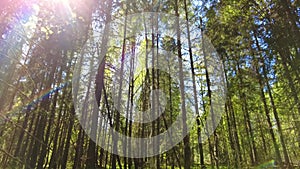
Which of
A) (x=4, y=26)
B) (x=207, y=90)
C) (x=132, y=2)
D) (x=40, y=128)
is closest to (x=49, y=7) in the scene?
(x=132, y=2)

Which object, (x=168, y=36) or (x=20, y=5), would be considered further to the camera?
(x=168, y=36)

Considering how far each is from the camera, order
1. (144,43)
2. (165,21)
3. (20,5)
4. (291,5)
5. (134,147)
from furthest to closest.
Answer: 1. (134,147)
2. (144,43)
3. (165,21)
4. (291,5)
5. (20,5)

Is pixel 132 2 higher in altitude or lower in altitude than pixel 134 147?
higher

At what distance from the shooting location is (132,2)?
7812mm

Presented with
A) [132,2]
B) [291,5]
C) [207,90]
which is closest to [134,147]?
[207,90]

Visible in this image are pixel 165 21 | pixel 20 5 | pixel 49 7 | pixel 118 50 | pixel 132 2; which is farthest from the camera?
pixel 118 50

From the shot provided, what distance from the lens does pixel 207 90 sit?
10367mm

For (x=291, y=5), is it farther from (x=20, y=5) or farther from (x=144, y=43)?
(x=144, y=43)

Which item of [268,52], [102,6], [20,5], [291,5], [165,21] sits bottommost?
[20,5]

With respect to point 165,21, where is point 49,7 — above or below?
below

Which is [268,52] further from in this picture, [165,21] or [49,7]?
[49,7]

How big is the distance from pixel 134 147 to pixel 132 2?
1101 centimetres

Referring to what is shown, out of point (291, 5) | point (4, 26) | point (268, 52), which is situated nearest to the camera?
point (4, 26)

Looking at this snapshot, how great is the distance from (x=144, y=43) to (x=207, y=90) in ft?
13.5
